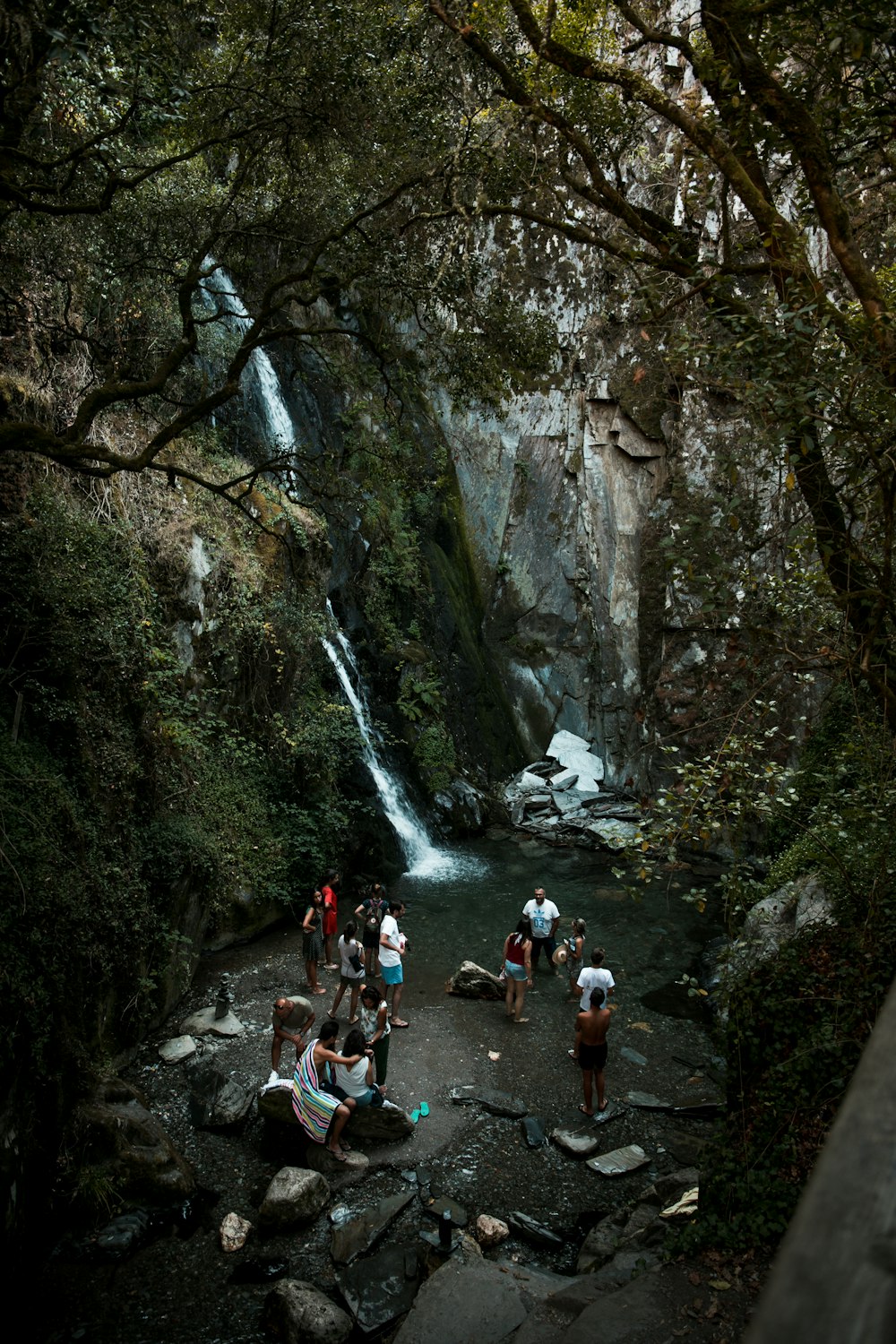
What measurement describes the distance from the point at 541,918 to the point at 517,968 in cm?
125

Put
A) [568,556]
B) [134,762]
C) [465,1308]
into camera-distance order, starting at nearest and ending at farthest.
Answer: [465,1308] < [134,762] < [568,556]

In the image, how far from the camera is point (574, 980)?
36.1ft

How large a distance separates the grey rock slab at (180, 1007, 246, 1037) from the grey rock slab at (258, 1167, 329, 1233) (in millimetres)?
2640

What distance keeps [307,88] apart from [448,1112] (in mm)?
10103

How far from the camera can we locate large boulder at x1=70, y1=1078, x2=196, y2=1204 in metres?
6.45

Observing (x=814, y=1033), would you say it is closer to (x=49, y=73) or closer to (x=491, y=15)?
(x=491, y=15)

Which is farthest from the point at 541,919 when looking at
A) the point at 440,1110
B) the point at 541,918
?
the point at 440,1110

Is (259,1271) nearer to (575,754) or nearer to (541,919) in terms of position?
(541,919)

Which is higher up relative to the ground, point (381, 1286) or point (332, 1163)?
point (332, 1163)

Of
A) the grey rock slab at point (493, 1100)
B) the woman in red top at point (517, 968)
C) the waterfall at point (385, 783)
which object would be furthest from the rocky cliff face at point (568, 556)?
the grey rock slab at point (493, 1100)

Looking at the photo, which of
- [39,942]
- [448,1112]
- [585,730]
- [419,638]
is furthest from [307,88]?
[585,730]

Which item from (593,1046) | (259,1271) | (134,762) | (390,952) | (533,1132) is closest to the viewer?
(259,1271)

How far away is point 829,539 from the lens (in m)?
5.09

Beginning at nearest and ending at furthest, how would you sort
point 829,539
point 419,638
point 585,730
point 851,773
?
point 829,539
point 851,773
point 419,638
point 585,730
